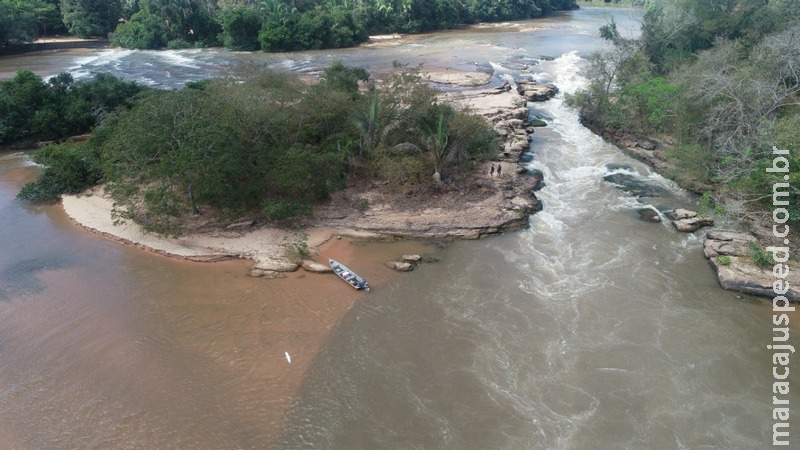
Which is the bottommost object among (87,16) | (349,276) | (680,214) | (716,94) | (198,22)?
(680,214)

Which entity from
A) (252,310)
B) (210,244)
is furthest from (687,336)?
(210,244)

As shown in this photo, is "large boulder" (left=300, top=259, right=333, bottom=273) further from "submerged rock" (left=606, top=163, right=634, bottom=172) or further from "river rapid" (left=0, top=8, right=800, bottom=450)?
"submerged rock" (left=606, top=163, right=634, bottom=172)

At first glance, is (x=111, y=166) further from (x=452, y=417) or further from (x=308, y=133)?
(x=452, y=417)

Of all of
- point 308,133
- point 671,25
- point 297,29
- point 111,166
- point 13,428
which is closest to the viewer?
point 13,428

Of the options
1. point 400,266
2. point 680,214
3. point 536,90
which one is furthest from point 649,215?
point 536,90

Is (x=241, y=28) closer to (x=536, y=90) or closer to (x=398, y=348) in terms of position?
(x=536, y=90)

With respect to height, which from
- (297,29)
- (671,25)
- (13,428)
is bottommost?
(13,428)
